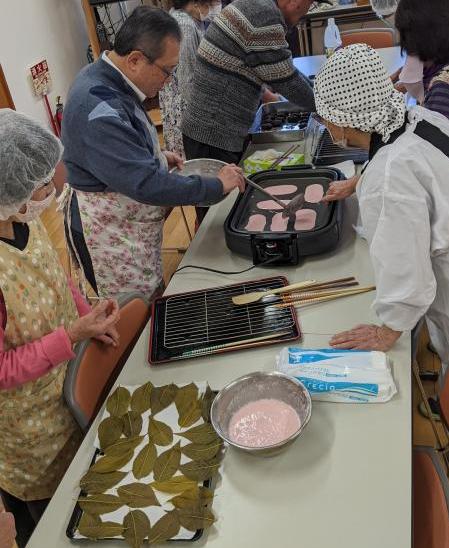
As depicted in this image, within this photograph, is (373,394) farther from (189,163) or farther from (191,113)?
(191,113)

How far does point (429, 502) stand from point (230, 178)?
1.09 metres

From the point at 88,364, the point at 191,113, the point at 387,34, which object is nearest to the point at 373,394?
the point at 88,364

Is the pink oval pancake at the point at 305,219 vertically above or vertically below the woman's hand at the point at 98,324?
below

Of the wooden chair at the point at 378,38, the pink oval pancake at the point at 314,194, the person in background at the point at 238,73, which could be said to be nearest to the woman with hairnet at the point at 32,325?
the pink oval pancake at the point at 314,194

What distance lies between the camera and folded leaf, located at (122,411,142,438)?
Result: 114cm

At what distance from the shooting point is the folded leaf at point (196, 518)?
0.95m

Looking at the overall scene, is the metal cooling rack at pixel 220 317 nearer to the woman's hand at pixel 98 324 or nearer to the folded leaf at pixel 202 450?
the woman's hand at pixel 98 324

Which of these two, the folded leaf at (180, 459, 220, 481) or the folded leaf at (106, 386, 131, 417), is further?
the folded leaf at (106, 386, 131, 417)

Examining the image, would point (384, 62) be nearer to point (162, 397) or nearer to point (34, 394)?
point (162, 397)

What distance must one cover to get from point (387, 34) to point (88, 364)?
3.33 metres

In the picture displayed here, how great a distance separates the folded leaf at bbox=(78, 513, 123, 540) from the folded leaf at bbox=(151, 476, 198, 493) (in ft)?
0.32

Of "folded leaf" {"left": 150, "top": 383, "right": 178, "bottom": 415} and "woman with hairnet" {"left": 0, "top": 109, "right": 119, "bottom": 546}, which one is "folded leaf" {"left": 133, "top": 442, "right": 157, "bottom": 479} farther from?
"woman with hairnet" {"left": 0, "top": 109, "right": 119, "bottom": 546}

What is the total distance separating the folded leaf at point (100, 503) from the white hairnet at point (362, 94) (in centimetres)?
95

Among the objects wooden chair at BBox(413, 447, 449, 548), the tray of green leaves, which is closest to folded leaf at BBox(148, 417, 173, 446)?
the tray of green leaves
